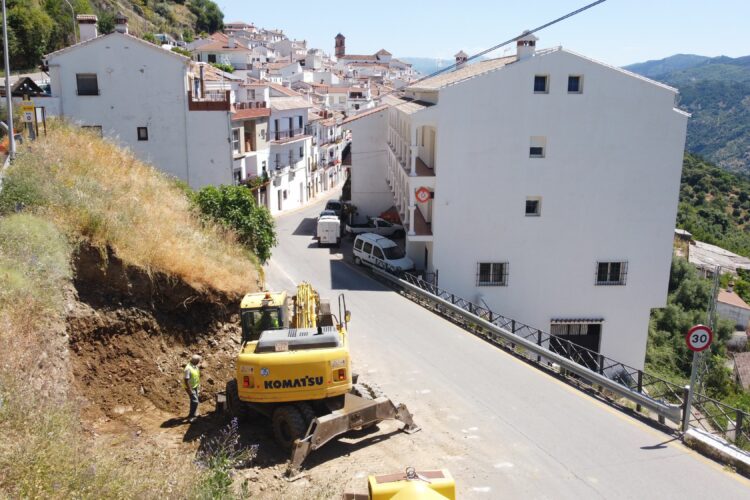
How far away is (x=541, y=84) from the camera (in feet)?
86.9

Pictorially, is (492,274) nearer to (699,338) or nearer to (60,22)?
(699,338)

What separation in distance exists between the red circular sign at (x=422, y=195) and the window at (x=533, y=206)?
4.52 metres

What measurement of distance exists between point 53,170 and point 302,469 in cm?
1132

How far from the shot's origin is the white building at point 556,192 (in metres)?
26.4

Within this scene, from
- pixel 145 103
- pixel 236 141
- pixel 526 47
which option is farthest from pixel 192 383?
pixel 236 141

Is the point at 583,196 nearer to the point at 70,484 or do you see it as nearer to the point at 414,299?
the point at 414,299

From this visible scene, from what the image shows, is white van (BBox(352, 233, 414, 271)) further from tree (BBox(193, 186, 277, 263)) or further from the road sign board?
tree (BBox(193, 186, 277, 263))

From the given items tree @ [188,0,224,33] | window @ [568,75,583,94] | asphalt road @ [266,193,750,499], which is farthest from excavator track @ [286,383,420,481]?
tree @ [188,0,224,33]

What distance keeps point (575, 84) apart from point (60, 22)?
47295 mm

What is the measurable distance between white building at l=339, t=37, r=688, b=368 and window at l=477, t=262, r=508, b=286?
59mm

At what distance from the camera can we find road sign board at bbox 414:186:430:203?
2702cm

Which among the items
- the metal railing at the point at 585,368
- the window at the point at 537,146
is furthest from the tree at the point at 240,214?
the window at the point at 537,146

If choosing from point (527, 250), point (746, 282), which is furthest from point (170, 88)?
point (746, 282)

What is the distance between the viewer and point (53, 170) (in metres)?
16.9
